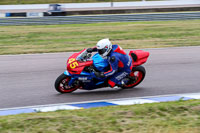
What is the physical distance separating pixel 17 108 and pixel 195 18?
1868cm

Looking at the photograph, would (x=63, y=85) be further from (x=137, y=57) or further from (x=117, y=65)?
(x=137, y=57)

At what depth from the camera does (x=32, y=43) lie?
583 inches

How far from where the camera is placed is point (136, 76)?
7832 millimetres

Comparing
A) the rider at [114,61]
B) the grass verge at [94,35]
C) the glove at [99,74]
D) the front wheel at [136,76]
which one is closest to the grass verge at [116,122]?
the glove at [99,74]

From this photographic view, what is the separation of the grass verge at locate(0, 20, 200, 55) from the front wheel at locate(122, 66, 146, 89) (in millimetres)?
5682

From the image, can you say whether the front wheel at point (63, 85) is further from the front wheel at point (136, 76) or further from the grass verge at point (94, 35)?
the grass verge at point (94, 35)

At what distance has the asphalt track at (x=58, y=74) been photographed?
7250 mm

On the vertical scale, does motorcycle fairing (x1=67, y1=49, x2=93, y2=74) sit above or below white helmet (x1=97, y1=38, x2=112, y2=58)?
below

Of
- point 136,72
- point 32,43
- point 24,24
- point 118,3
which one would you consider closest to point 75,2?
point 118,3

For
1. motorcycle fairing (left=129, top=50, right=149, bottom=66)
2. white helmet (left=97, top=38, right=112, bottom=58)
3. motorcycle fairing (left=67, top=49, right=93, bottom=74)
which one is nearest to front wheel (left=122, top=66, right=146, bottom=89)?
motorcycle fairing (left=129, top=50, right=149, bottom=66)

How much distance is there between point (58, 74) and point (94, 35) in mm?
7748

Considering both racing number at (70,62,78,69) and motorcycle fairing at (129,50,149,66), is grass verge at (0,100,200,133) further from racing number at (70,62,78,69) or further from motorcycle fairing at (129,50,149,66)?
motorcycle fairing at (129,50,149,66)

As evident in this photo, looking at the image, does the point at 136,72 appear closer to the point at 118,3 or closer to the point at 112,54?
the point at 112,54

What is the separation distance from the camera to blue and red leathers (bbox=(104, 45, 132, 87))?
7101mm
